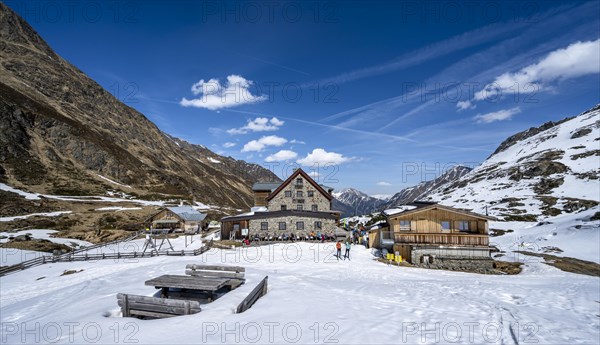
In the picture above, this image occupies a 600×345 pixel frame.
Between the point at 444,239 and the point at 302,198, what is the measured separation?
23780mm

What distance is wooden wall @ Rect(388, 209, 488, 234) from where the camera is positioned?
32.8 m

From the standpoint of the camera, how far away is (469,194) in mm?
114125

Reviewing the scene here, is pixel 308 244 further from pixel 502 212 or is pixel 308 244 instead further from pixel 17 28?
pixel 17 28

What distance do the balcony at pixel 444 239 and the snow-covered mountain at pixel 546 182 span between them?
46308 millimetres

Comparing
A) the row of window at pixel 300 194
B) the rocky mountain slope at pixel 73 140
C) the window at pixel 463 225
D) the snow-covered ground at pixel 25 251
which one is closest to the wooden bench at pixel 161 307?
the window at pixel 463 225

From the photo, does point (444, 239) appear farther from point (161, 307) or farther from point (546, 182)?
point (546, 182)

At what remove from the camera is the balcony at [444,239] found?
31.6 metres

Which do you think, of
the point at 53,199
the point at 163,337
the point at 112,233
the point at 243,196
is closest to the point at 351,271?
the point at 163,337

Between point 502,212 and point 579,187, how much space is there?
35744 mm

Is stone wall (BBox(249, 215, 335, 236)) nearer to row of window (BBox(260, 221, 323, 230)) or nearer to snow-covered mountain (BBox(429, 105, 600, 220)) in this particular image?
row of window (BBox(260, 221, 323, 230))

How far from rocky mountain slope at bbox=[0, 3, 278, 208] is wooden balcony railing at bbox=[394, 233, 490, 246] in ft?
289

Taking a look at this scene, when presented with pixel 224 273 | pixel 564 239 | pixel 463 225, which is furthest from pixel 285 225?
pixel 564 239

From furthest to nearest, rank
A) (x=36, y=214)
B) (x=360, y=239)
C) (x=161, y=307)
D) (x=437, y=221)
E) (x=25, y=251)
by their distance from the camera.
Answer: (x=36, y=214), (x=360, y=239), (x=25, y=251), (x=437, y=221), (x=161, y=307)

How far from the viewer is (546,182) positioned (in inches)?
4055
